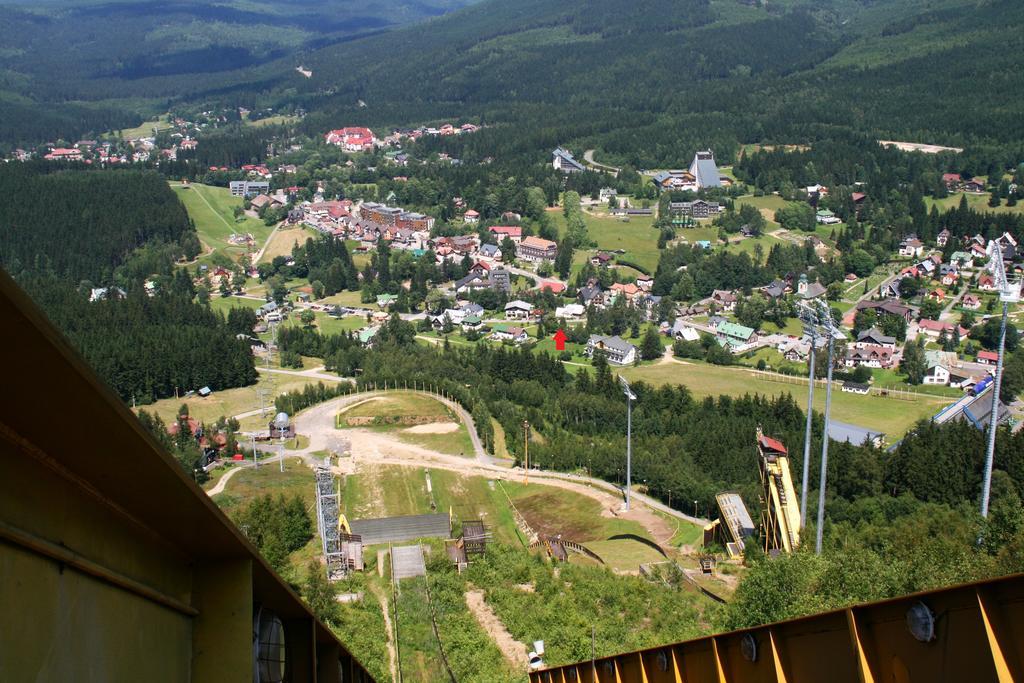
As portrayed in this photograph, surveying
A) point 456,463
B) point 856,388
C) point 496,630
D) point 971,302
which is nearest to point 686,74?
point 971,302

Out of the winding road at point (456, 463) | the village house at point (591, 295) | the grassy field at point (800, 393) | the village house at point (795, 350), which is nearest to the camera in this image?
the winding road at point (456, 463)

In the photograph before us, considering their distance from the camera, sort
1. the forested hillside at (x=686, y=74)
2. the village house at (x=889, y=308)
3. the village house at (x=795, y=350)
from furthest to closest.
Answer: the forested hillside at (x=686, y=74) < the village house at (x=889, y=308) < the village house at (x=795, y=350)

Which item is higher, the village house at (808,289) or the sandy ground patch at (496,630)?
the sandy ground patch at (496,630)

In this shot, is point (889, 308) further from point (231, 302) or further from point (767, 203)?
point (231, 302)

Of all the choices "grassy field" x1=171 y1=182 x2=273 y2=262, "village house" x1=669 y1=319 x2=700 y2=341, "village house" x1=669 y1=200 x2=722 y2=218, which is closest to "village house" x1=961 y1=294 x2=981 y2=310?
"village house" x1=669 y1=319 x2=700 y2=341

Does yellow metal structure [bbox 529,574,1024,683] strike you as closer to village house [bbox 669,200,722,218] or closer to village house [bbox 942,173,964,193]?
village house [bbox 669,200,722,218]

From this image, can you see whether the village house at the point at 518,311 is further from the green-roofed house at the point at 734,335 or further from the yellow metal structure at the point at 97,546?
the yellow metal structure at the point at 97,546

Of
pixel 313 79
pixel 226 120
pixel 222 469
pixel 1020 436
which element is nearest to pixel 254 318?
pixel 222 469

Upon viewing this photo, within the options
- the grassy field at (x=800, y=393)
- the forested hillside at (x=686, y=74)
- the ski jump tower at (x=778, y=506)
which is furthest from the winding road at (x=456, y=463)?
the forested hillside at (x=686, y=74)
